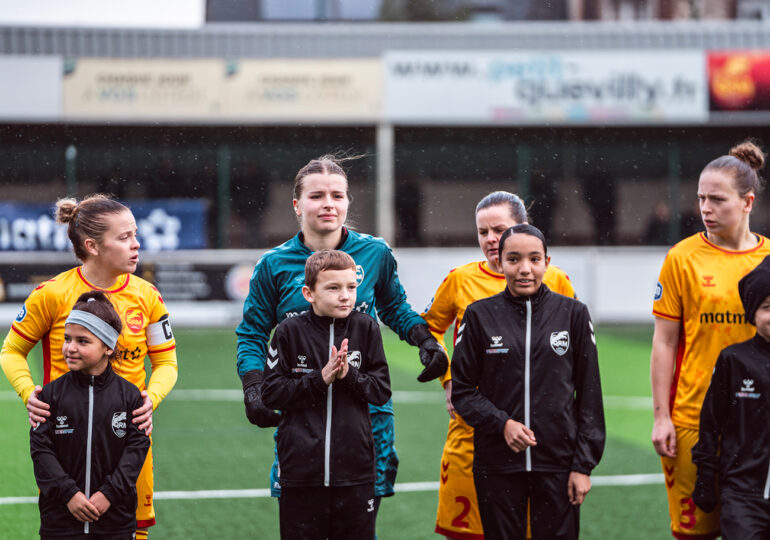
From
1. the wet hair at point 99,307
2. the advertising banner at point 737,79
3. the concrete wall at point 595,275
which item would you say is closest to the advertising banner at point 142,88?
the concrete wall at point 595,275

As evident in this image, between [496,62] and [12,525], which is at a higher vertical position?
[496,62]

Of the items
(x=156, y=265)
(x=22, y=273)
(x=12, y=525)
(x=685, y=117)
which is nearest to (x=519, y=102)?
(x=685, y=117)

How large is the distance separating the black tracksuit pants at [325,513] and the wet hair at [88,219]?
4.64 ft

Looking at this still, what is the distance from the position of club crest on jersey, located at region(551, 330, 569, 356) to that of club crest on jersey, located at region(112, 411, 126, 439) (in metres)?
1.73

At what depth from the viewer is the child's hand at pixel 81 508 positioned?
3594 mm

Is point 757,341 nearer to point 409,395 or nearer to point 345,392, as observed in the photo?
point 345,392

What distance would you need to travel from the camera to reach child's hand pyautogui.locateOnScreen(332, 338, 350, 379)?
3.48 metres

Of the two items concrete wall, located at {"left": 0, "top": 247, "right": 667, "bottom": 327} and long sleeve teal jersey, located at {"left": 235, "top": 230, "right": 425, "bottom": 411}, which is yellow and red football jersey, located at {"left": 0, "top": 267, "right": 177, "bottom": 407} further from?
concrete wall, located at {"left": 0, "top": 247, "right": 667, "bottom": 327}

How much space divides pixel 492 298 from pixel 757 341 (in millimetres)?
1102

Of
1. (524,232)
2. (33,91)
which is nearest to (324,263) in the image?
(524,232)

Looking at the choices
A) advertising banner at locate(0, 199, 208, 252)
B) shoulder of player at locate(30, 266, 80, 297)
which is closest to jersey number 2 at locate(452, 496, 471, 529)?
shoulder of player at locate(30, 266, 80, 297)

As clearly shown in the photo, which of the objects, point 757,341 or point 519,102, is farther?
point 519,102

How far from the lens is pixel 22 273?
52.6ft

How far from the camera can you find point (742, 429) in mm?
3811
